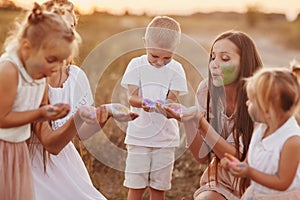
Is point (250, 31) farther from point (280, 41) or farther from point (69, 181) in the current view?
point (69, 181)

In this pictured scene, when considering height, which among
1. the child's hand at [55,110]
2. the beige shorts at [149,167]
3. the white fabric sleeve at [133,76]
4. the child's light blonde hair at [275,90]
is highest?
the child's light blonde hair at [275,90]

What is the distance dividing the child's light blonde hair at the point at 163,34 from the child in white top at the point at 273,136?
3.46 feet

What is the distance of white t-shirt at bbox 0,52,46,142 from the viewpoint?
3.26 meters

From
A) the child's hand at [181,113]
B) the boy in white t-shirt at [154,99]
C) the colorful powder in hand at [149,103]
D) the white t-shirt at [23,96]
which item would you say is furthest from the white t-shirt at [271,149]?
the boy in white t-shirt at [154,99]

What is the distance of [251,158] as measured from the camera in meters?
3.29

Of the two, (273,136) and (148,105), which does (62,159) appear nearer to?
(148,105)

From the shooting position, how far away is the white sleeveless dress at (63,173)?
3.83 meters

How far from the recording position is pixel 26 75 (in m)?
3.26

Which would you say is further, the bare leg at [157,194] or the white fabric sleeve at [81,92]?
the bare leg at [157,194]

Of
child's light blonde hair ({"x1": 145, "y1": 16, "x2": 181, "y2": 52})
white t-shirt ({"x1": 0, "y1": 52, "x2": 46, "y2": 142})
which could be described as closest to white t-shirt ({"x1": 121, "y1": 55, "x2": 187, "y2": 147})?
child's light blonde hair ({"x1": 145, "y1": 16, "x2": 181, "y2": 52})

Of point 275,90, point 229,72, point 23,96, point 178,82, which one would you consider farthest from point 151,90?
point 275,90

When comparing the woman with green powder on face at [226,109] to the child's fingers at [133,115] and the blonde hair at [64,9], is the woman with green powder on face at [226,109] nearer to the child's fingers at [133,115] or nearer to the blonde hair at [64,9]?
the child's fingers at [133,115]

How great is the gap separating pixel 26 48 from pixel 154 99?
1.26 meters

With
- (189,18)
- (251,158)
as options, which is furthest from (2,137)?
(189,18)
